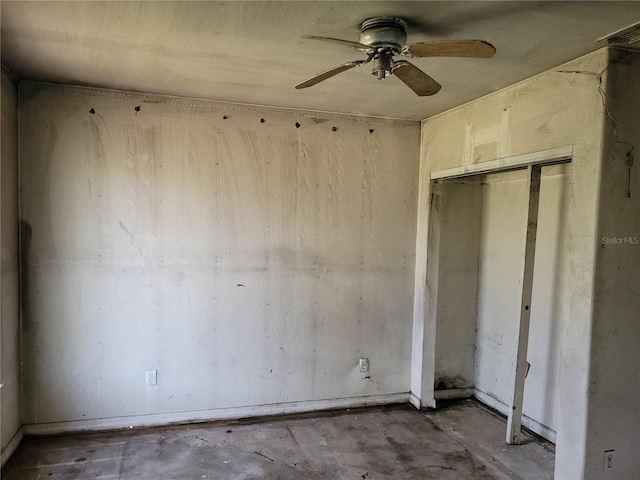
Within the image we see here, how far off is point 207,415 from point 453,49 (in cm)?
303

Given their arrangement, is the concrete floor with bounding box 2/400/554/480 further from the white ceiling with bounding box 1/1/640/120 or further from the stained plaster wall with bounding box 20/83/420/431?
the white ceiling with bounding box 1/1/640/120

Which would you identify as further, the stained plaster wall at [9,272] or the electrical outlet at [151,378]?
the electrical outlet at [151,378]

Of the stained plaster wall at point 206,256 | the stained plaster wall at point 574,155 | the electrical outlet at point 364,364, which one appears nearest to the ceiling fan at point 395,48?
the stained plaster wall at point 574,155

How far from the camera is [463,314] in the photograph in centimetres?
401

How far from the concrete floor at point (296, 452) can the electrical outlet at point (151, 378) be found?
33 centimetres

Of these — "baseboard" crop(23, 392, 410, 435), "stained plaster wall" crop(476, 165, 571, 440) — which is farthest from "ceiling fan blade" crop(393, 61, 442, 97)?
"baseboard" crop(23, 392, 410, 435)

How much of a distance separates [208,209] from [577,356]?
256cm

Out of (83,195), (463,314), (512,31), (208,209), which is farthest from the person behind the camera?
(463,314)

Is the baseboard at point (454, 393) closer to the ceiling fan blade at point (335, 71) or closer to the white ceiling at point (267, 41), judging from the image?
the white ceiling at point (267, 41)

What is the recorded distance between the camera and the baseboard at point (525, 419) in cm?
318

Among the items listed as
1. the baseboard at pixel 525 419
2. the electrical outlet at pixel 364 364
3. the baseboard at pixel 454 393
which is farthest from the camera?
the baseboard at pixel 454 393

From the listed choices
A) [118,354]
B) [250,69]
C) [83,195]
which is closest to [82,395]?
[118,354]

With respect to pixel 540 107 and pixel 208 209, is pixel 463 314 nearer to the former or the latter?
pixel 540 107

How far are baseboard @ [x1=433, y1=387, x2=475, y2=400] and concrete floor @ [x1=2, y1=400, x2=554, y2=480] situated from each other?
0.43 meters
